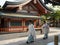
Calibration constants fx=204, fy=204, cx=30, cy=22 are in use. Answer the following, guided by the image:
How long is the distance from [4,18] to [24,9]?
180 inches

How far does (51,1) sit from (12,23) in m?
20.5

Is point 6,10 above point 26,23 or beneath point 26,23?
above

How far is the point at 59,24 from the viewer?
174ft

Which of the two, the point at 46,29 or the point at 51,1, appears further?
the point at 46,29

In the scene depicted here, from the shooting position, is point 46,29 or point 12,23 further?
point 12,23

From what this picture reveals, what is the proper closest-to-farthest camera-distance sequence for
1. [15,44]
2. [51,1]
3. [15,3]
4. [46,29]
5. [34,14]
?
[51,1]
[15,44]
[46,29]
[15,3]
[34,14]

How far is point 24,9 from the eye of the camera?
31312 millimetres

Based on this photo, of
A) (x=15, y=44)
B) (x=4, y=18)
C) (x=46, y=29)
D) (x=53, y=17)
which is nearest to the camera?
(x=15, y=44)

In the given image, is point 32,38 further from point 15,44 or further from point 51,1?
point 51,1

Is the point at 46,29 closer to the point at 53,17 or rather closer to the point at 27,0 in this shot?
the point at 27,0

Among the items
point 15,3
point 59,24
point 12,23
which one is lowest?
point 59,24

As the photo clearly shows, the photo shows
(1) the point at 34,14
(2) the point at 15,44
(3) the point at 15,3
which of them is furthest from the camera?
(1) the point at 34,14

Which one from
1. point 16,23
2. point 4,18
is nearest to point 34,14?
point 16,23

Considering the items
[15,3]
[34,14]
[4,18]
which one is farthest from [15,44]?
[34,14]
